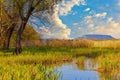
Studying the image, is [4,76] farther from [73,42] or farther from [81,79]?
[73,42]

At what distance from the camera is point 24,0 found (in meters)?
37.7

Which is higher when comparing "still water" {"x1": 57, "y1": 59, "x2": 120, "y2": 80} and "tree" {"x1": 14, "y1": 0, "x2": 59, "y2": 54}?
"tree" {"x1": 14, "y1": 0, "x2": 59, "y2": 54}

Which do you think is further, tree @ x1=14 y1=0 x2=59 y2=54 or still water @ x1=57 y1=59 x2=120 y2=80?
tree @ x1=14 y1=0 x2=59 y2=54

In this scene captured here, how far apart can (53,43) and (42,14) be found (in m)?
17.8

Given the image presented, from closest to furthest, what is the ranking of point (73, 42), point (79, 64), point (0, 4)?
point (79, 64)
point (0, 4)
point (73, 42)

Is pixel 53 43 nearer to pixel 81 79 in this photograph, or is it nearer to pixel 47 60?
pixel 47 60

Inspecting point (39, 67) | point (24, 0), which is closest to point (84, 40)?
point (24, 0)

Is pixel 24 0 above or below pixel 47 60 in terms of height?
above

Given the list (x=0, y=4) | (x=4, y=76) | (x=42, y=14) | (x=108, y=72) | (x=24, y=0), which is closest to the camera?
(x=4, y=76)

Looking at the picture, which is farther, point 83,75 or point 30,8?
point 30,8

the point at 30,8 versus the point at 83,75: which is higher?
the point at 30,8

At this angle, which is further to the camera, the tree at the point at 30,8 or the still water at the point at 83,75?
the tree at the point at 30,8

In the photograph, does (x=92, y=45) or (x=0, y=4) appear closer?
(x=0, y=4)

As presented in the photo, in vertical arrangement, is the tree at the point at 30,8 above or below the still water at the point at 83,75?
above
